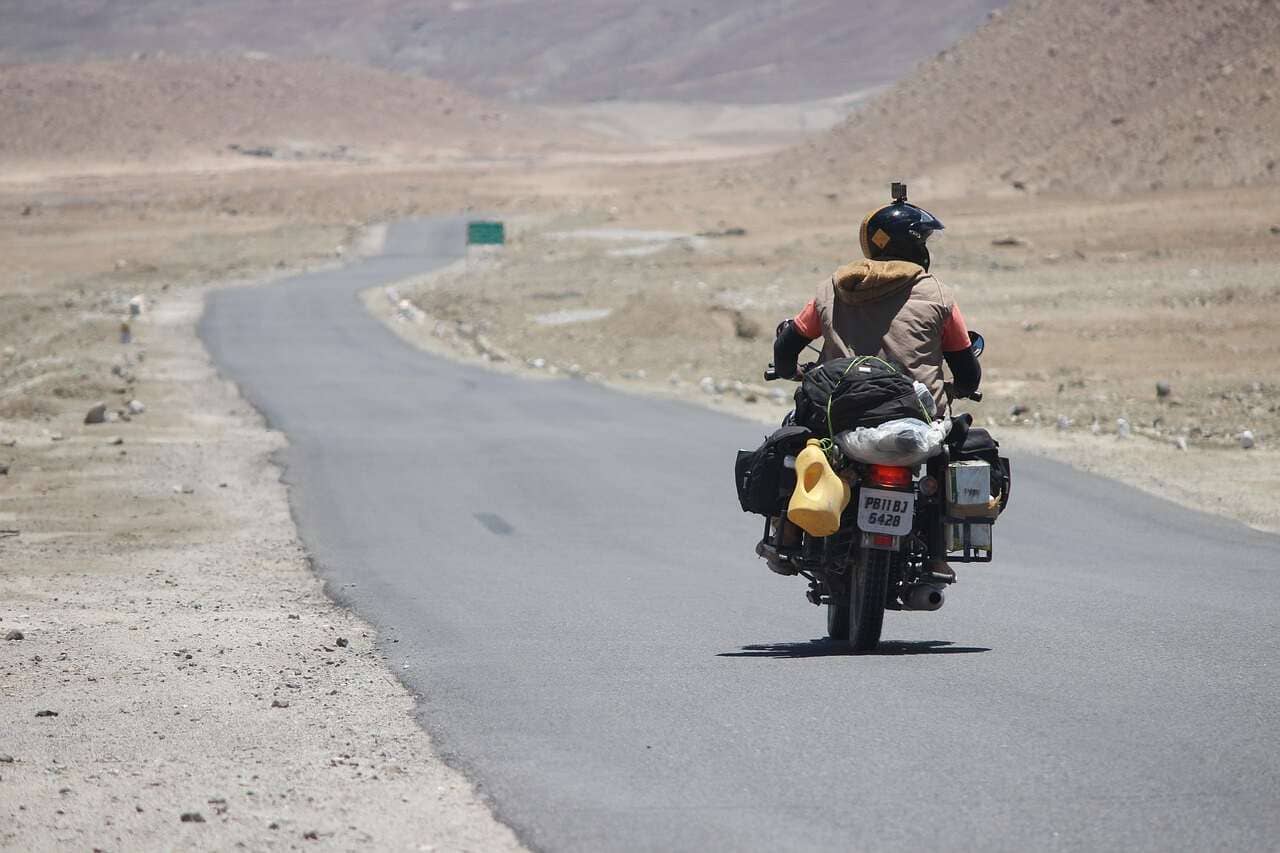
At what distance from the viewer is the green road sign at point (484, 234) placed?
58.6 meters

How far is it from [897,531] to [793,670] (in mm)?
800

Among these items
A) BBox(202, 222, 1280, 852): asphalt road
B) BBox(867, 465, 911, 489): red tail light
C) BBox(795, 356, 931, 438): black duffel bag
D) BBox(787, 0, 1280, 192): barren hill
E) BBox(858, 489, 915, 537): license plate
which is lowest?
BBox(202, 222, 1280, 852): asphalt road

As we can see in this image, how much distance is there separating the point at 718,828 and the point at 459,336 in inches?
1372

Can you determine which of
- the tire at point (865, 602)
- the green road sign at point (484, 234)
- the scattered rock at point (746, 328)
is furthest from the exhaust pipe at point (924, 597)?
the green road sign at point (484, 234)

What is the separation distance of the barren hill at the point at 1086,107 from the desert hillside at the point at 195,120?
75.8 metres

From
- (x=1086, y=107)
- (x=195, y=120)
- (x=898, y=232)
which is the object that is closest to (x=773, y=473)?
(x=898, y=232)

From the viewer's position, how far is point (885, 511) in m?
8.38

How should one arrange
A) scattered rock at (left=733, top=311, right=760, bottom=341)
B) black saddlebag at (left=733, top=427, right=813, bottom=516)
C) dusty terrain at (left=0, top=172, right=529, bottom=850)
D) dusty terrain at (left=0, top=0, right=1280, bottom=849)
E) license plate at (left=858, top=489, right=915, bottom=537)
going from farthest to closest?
scattered rock at (left=733, top=311, right=760, bottom=341) → black saddlebag at (left=733, top=427, right=813, bottom=516) → license plate at (left=858, top=489, right=915, bottom=537) → dusty terrain at (left=0, top=0, right=1280, bottom=849) → dusty terrain at (left=0, top=172, right=529, bottom=850)

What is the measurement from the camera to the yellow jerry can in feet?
27.2

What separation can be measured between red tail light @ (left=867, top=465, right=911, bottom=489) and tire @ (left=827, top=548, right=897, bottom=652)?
35cm

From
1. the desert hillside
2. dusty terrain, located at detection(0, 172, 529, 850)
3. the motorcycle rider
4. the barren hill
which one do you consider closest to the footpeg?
the motorcycle rider

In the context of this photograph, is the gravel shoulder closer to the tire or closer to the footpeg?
the footpeg

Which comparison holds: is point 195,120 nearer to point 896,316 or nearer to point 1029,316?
point 1029,316

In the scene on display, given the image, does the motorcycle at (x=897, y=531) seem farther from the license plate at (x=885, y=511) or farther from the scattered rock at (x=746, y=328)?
the scattered rock at (x=746, y=328)
